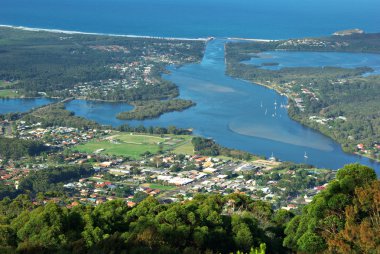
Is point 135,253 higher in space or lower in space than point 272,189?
higher

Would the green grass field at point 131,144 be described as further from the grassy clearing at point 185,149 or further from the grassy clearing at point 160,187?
the grassy clearing at point 160,187

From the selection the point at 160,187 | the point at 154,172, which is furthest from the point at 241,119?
the point at 160,187

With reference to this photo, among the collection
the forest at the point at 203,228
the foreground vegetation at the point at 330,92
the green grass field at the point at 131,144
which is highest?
the forest at the point at 203,228

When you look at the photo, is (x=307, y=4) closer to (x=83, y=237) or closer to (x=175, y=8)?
(x=175, y=8)

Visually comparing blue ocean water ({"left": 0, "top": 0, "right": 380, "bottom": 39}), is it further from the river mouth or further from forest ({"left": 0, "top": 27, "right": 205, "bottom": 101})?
the river mouth

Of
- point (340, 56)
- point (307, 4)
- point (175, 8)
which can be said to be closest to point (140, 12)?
point (175, 8)

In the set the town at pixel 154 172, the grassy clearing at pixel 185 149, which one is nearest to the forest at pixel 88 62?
the town at pixel 154 172
